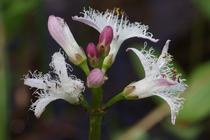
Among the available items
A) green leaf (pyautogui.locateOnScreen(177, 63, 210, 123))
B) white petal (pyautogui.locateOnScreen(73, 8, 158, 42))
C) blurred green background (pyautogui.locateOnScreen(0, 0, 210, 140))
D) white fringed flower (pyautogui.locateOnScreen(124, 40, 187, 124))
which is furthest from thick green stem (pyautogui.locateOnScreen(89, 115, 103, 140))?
green leaf (pyautogui.locateOnScreen(177, 63, 210, 123))

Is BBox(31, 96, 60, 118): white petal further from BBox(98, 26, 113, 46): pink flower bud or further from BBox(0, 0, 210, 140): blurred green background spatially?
BBox(0, 0, 210, 140): blurred green background

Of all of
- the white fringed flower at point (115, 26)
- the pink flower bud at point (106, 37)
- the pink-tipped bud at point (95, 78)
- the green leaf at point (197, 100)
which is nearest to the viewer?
the pink-tipped bud at point (95, 78)

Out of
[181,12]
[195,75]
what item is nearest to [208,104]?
[195,75]

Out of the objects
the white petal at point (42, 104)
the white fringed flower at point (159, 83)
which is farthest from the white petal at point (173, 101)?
the white petal at point (42, 104)

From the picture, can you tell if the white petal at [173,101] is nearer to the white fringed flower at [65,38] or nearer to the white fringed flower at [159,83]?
the white fringed flower at [159,83]

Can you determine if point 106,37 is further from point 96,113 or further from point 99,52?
point 96,113

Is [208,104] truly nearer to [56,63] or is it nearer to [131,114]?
[131,114]
